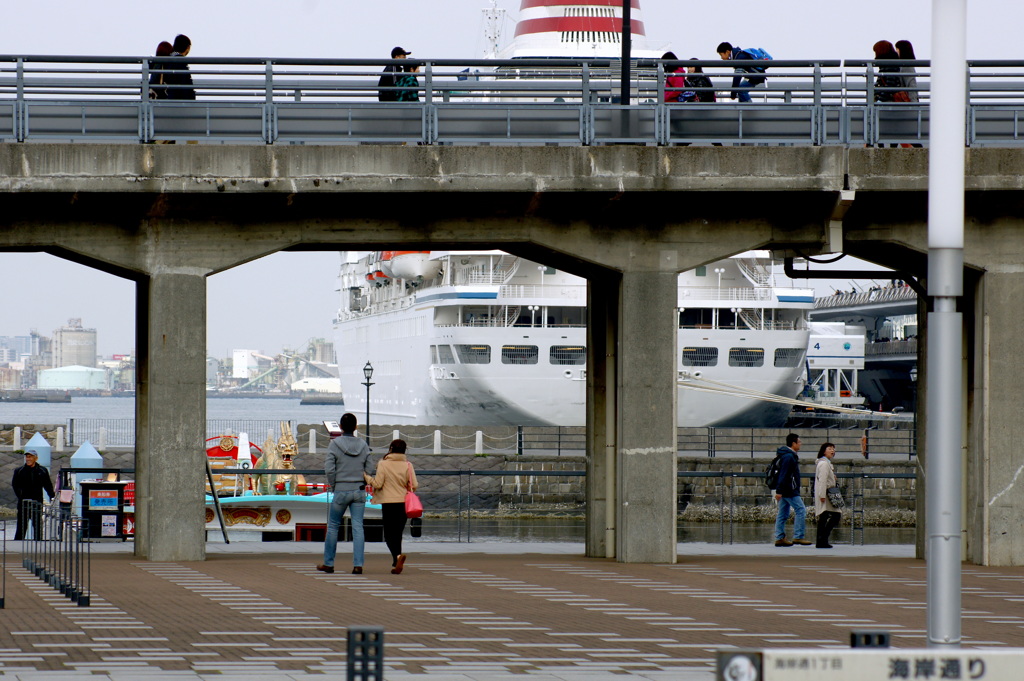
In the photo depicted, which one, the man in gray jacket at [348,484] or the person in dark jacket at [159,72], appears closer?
the man in gray jacket at [348,484]

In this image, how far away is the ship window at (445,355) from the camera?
64312 millimetres

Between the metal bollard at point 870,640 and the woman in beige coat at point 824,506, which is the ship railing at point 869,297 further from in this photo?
the metal bollard at point 870,640

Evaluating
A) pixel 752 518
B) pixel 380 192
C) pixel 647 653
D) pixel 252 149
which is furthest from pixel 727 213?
pixel 752 518

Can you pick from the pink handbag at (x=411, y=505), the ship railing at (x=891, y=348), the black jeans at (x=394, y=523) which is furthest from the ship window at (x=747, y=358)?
the black jeans at (x=394, y=523)

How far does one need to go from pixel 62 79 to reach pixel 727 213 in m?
8.89

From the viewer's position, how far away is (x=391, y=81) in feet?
70.0

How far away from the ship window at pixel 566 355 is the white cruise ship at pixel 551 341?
0.04 meters

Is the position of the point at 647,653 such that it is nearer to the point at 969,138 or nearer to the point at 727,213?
the point at 727,213

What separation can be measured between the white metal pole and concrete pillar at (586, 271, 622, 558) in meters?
11.3

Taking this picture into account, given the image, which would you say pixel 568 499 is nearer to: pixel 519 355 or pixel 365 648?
pixel 519 355

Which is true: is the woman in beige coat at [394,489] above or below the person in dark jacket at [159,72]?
below

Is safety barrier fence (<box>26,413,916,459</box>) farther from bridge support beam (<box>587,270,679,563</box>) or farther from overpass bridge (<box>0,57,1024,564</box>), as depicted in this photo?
bridge support beam (<box>587,270,679,563</box>)

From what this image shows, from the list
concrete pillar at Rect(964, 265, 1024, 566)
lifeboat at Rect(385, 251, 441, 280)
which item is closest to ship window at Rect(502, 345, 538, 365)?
lifeboat at Rect(385, 251, 441, 280)

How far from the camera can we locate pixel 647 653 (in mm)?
11539
